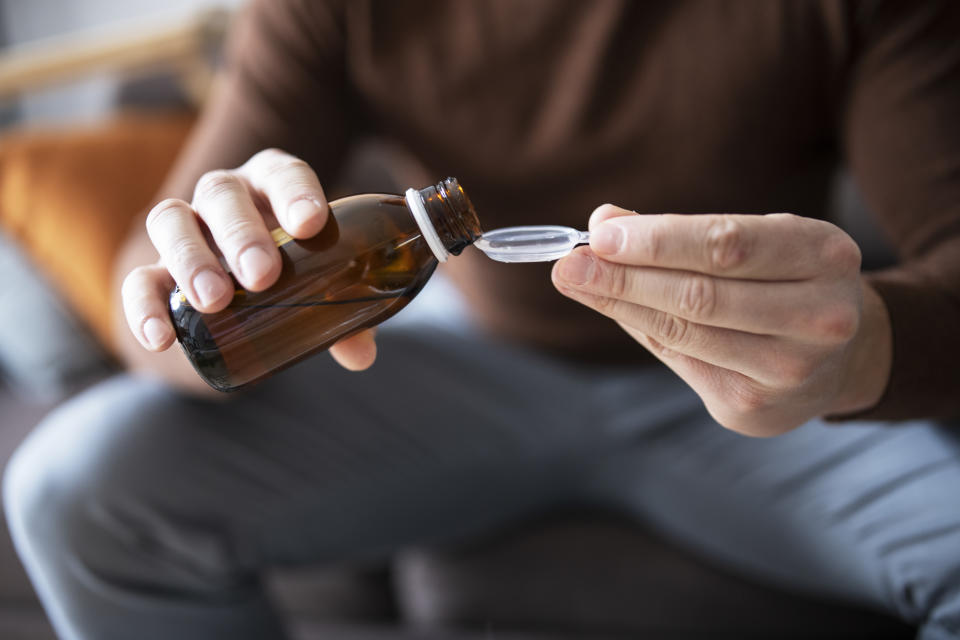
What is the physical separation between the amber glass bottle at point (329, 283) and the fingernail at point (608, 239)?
4.1 inches

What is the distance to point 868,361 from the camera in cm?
58

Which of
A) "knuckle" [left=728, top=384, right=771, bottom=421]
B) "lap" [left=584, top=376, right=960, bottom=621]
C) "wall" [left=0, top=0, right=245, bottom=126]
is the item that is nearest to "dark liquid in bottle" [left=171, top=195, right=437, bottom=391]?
"knuckle" [left=728, top=384, right=771, bottom=421]

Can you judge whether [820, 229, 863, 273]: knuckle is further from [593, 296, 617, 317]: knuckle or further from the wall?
the wall

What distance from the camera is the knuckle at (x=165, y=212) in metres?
0.52

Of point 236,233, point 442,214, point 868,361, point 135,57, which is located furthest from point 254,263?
point 135,57

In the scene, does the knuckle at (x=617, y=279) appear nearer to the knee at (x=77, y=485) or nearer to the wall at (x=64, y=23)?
the knee at (x=77, y=485)

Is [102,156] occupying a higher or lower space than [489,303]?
higher

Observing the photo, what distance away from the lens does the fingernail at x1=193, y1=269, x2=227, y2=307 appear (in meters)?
0.47

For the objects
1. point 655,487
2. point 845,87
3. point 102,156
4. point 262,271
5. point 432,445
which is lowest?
point 655,487

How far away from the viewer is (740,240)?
425 mm

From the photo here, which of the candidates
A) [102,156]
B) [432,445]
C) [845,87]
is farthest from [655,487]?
[102,156]

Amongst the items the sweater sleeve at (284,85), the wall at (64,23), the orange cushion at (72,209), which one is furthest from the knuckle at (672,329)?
the wall at (64,23)

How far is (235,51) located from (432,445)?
1.91ft

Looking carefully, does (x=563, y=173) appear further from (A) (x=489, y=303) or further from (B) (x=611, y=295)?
(B) (x=611, y=295)
